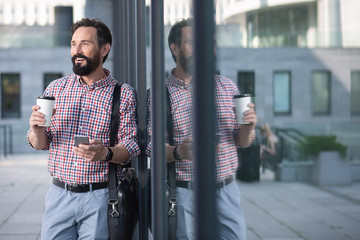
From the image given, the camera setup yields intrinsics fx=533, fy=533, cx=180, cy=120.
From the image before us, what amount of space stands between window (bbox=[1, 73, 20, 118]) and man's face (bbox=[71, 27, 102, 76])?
59.4 feet

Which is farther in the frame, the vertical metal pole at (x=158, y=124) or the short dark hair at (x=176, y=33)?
the vertical metal pole at (x=158, y=124)

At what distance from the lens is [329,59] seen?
3728 centimetres

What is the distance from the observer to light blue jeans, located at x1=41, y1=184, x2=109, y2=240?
2549mm

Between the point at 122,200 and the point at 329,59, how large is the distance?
36666 mm

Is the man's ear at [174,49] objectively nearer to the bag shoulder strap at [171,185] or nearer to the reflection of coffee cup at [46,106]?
the bag shoulder strap at [171,185]

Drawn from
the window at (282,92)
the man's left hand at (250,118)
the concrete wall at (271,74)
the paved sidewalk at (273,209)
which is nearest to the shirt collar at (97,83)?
the man's left hand at (250,118)

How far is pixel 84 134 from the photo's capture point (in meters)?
2.58

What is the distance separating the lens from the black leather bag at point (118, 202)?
252cm

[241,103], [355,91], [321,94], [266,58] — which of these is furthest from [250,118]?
[355,91]

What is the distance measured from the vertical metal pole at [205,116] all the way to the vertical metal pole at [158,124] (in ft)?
3.23

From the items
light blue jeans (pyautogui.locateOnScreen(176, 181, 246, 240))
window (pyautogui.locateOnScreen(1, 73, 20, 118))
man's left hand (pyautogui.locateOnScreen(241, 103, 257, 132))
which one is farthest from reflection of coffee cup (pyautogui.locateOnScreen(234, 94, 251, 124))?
window (pyautogui.locateOnScreen(1, 73, 20, 118))

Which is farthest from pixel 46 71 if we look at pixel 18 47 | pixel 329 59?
pixel 329 59

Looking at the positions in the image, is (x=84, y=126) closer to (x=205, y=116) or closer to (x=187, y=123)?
(x=187, y=123)

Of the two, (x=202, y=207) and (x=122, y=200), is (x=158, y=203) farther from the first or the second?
(x=202, y=207)
